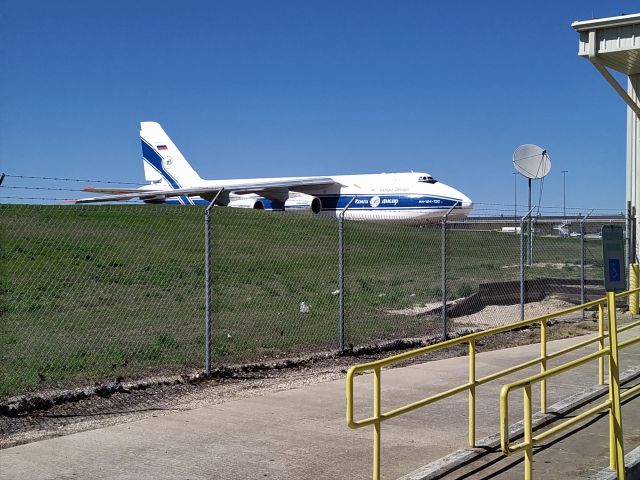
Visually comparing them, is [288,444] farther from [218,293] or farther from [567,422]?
[218,293]

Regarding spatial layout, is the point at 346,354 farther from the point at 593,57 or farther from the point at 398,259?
the point at 398,259

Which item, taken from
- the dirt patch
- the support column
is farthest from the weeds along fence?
the support column

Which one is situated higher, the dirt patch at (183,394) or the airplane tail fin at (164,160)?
the airplane tail fin at (164,160)

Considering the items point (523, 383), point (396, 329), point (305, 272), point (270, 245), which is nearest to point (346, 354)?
point (396, 329)

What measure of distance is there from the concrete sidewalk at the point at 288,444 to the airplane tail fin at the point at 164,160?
41183mm

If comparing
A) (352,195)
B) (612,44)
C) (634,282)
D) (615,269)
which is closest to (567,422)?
(615,269)

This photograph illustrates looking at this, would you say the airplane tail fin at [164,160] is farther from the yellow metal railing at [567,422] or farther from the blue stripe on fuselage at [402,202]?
the yellow metal railing at [567,422]

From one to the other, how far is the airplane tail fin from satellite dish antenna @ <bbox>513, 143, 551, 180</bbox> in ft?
102

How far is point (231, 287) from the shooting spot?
57.1ft

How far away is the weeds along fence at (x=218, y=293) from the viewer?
10.5m

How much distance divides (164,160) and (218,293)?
35065 millimetres

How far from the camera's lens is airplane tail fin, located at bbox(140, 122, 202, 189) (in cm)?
4866

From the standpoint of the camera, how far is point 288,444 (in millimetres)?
6453

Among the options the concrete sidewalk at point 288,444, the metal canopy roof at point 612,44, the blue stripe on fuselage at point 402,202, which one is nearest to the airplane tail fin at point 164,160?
→ the blue stripe on fuselage at point 402,202
